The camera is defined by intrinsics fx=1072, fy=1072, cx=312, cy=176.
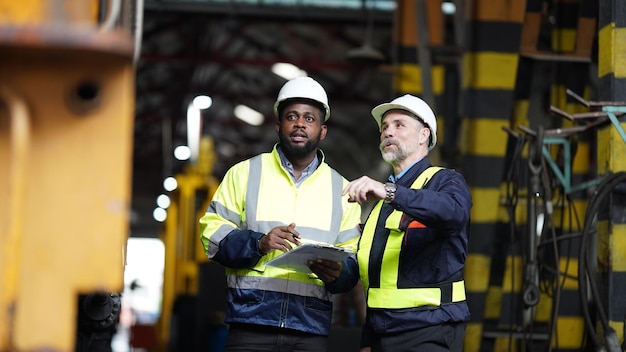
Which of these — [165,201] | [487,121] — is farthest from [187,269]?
[165,201]

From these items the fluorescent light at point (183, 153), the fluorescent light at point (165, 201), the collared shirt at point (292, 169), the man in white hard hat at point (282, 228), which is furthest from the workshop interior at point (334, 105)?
the fluorescent light at point (183, 153)

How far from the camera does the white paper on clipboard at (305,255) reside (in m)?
4.94

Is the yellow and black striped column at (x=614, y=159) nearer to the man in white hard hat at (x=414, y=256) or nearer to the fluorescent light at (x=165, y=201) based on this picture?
the man in white hard hat at (x=414, y=256)

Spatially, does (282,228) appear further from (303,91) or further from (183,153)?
(183,153)

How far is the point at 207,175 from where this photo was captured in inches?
773

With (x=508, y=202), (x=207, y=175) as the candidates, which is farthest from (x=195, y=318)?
(x=508, y=202)

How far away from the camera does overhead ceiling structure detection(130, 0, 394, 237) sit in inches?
788

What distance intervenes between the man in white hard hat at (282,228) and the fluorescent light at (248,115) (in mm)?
28119

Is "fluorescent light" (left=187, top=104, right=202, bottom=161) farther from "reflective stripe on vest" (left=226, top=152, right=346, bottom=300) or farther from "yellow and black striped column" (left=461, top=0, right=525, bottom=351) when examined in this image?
"reflective stripe on vest" (left=226, top=152, right=346, bottom=300)

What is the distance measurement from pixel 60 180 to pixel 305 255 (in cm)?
281

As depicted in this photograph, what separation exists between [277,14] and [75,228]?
17.7 metres

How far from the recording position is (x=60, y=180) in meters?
2.38

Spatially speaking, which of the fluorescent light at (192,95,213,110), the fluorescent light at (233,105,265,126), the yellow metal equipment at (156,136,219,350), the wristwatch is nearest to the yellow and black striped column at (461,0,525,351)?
the wristwatch

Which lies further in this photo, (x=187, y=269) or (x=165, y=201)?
(x=165, y=201)
